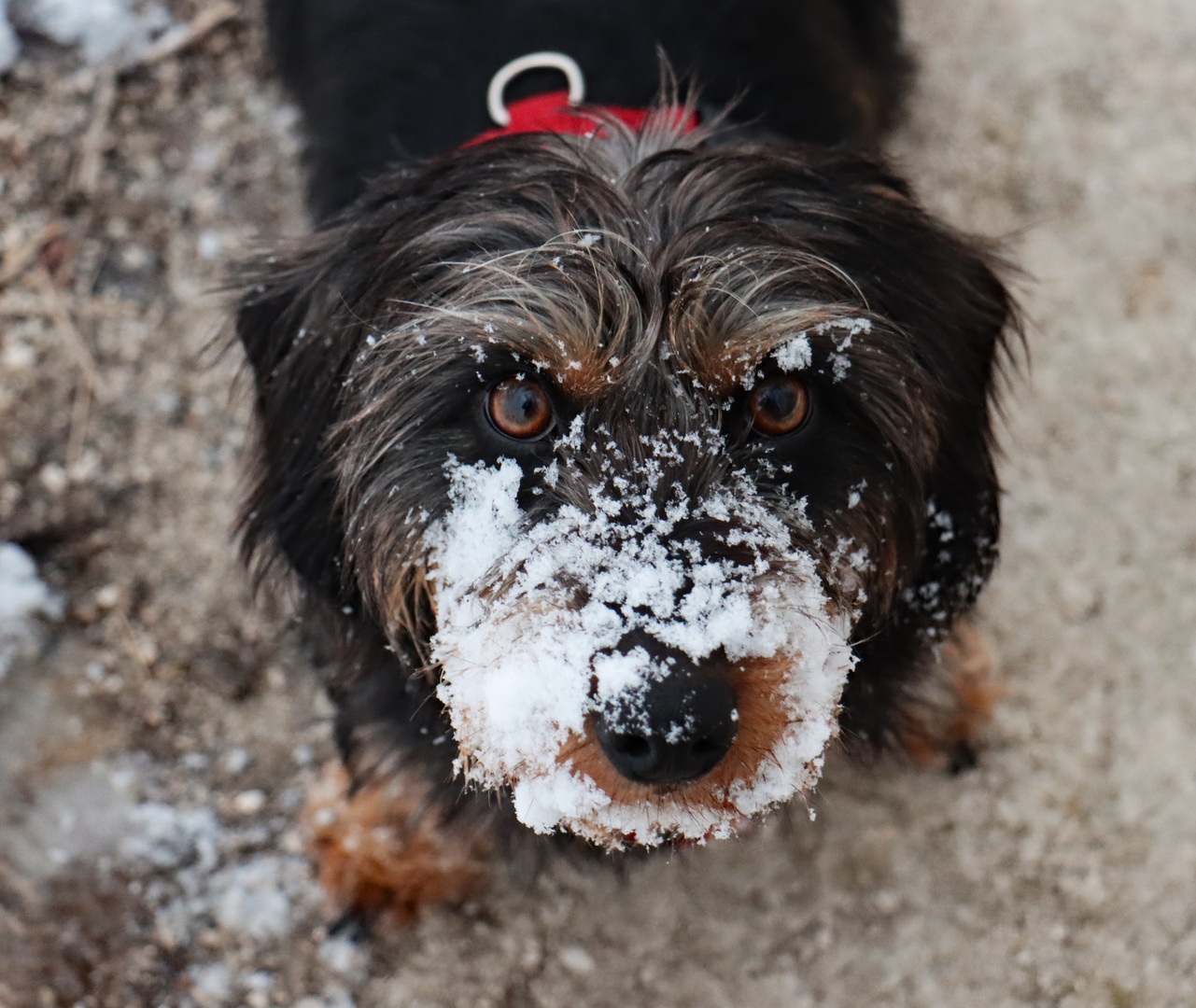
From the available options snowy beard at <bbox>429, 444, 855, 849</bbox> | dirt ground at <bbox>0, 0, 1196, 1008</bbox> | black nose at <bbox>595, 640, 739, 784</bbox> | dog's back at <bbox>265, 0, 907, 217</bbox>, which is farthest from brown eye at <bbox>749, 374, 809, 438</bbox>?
dog's back at <bbox>265, 0, 907, 217</bbox>

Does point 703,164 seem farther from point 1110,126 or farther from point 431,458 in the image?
point 1110,126

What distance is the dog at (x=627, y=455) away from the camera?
1513 millimetres

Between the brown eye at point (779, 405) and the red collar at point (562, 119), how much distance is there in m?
0.59

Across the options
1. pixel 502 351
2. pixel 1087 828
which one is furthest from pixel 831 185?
pixel 1087 828

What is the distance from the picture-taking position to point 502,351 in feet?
5.39

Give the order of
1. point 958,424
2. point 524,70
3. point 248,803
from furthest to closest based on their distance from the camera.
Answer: point 248,803
point 524,70
point 958,424

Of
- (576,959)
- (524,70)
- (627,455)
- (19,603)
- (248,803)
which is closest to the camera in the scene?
(627,455)

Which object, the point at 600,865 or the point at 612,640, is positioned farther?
the point at 600,865

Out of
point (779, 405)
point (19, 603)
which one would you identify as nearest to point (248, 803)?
point (19, 603)

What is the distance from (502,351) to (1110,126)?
275 centimetres

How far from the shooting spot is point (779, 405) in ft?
5.61

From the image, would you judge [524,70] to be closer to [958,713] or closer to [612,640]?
[612,640]

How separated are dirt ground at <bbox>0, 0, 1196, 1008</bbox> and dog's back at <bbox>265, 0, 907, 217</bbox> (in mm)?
620

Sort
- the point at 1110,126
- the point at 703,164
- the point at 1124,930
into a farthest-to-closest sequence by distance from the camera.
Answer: the point at 1110,126 < the point at 1124,930 < the point at 703,164
